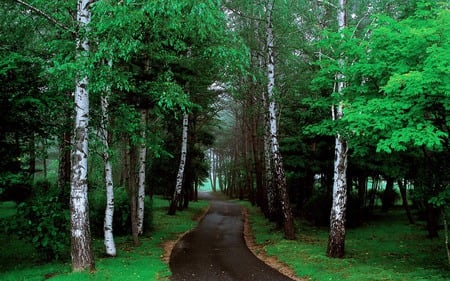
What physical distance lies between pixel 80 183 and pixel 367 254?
9990 millimetres

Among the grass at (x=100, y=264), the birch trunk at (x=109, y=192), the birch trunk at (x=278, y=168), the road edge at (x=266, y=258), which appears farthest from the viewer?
the birch trunk at (x=278, y=168)

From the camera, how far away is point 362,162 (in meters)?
Answer: 18.1

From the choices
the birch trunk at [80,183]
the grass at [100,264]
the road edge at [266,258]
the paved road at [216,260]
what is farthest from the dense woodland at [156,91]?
the paved road at [216,260]

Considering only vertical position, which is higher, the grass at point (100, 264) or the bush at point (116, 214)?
the bush at point (116, 214)

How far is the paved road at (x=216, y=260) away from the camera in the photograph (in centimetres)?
1092

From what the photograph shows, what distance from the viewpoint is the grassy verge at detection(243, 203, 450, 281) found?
10.7 m

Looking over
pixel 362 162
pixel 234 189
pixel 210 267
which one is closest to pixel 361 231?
pixel 362 162

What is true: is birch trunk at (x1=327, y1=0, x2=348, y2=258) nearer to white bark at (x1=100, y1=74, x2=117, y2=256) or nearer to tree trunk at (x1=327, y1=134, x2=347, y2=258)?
tree trunk at (x1=327, y1=134, x2=347, y2=258)

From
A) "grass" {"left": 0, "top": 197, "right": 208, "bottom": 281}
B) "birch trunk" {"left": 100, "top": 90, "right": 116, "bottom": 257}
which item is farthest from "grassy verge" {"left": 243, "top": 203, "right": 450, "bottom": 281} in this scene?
"birch trunk" {"left": 100, "top": 90, "right": 116, "bottom": 257}

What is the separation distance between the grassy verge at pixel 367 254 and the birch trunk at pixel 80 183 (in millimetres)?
6090

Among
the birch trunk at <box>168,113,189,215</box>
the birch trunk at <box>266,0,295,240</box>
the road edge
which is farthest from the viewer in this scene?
the birch trunk at <box>168,113,189,215</box>

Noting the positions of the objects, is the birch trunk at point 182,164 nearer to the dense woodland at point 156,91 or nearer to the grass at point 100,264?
the dense woodland at point 156,91

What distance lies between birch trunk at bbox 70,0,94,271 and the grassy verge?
609 centimetres

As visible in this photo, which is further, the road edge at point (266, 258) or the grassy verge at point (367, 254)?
the road edge at point (266, 258)
